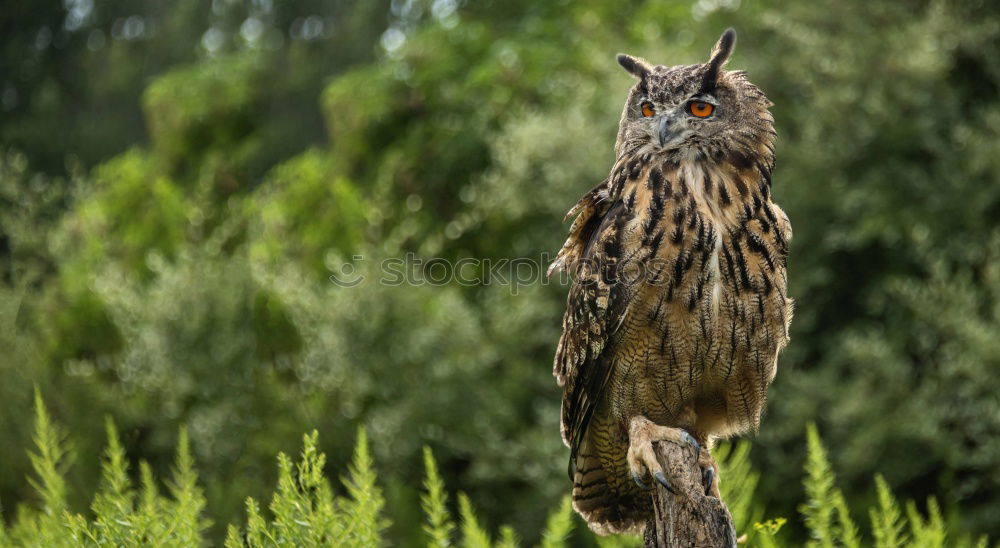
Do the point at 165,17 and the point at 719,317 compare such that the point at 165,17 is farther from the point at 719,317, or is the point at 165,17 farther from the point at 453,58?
the point at 719,317

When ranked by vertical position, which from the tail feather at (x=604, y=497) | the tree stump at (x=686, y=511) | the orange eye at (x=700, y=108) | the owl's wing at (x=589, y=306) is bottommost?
the tree stump at (x=686, y=511)

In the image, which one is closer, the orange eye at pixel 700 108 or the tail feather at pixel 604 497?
the orange eye at pixel 700 108

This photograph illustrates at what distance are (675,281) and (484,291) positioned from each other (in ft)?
15.4

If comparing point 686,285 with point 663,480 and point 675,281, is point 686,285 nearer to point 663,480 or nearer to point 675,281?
point 675,281

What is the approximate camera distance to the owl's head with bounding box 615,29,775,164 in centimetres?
319

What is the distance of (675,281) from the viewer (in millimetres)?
3004

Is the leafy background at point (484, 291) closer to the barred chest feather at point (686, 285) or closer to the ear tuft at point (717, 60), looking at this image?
the barred chest feather at point (686, 285)

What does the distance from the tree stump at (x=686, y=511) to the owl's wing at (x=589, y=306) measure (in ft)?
1.44

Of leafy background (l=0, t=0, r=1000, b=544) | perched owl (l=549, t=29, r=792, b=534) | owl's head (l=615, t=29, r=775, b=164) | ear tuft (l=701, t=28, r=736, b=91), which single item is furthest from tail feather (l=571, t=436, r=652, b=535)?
leafy background (l=0, t=0, r=1000, b=544)

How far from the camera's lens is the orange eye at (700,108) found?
3197mm

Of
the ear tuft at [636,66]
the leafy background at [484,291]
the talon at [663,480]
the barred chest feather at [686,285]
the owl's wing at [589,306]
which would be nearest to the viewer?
the talon at [663,480]

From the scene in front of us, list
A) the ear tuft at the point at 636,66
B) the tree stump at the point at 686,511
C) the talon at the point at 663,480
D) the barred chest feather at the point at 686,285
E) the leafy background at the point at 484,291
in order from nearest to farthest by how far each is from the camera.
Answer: the tree stump at the point at 686,511 < the talon at the point at 663,480 < the barred chest feather at the point at 686,285 < the ear tuft at the point at 636,66 < the leafy background at the point at 484,291

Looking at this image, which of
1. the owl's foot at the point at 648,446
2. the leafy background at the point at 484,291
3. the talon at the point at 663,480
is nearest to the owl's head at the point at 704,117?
the owl's foot at the point at 648,446

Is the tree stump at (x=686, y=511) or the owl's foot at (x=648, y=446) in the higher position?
the owl's foot at (x=648, y=446)
